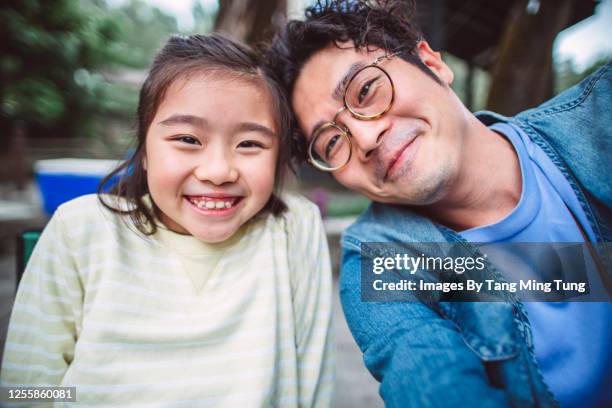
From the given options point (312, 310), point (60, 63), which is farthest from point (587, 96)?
point (60, 63)

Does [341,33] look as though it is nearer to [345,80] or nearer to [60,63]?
[345,80]

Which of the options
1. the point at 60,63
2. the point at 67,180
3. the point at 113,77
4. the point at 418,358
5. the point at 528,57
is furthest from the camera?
the point at 113,77

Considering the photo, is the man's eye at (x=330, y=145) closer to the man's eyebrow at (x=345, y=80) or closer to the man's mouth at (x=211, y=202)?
the man's eyebrow at (x=345, y=80)

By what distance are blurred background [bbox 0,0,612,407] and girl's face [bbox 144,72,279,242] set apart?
363 millimetres

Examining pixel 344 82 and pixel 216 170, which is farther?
pixel 344 82

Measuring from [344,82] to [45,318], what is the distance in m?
1.17

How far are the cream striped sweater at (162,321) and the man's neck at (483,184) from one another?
0.63m

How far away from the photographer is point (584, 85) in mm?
1313

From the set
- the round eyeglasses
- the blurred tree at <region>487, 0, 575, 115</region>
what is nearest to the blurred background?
the blurred tree at <region>487, 0, 575, 115</region>

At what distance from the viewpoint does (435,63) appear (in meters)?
1.36

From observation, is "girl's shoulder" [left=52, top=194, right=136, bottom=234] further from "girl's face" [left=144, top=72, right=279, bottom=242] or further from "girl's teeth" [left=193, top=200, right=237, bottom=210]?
"girl's teeth" [left=193, top=200, right=237, bottom=210]

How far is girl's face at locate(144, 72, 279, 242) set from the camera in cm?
105

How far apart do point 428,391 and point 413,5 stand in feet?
4.80

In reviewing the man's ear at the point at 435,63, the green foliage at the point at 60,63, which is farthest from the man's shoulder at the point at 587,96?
the green foliage at the point at 60,63
